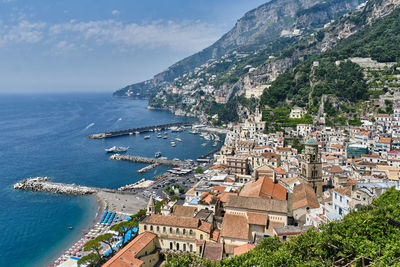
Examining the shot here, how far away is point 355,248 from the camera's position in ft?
52.2

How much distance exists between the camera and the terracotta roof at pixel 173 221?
96.7 feet

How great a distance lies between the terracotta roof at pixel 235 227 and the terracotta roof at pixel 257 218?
0.53 meters

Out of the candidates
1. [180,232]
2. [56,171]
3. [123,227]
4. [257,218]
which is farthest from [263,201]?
[56,171]

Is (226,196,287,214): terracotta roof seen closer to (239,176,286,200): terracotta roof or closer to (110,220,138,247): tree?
(239,176,286,200): terracotta roof

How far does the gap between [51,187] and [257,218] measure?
49.4 m

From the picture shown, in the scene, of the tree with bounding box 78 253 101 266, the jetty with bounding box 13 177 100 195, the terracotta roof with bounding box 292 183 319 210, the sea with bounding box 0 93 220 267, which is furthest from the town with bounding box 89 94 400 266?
the jetty with bounding box 13 177 100 195

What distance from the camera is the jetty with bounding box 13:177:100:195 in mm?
58906

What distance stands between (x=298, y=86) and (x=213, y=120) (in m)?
50.6

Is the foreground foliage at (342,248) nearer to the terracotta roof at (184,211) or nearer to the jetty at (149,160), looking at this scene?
Answer: the terracotta roof at (184,211)

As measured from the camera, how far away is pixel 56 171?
73750 mm

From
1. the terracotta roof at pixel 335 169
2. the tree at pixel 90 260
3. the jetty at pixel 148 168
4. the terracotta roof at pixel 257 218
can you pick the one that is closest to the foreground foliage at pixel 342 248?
the terracotta roof at pixel 257 218

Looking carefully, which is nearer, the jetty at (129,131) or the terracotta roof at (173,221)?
the terracotta roof at (173,221)

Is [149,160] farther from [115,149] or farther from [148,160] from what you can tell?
[115,149]

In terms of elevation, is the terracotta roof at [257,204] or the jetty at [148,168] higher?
the terracotta roof at [257,204]
